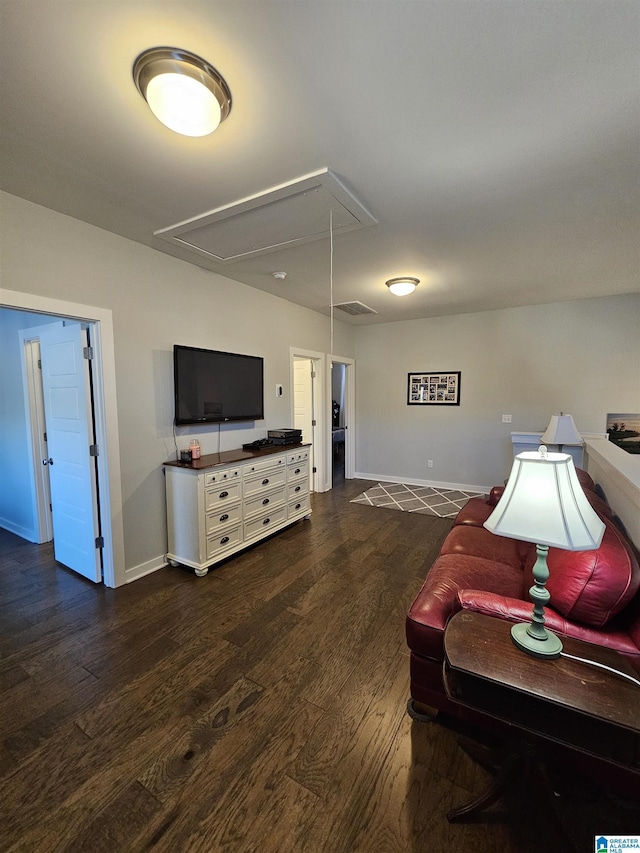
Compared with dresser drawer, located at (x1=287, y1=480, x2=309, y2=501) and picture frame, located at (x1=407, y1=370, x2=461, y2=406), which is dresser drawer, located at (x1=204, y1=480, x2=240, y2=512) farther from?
picture frame, located at (x1=407, y1=370, x2=461, y2=406)

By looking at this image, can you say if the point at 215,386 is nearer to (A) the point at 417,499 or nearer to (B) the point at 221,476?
(B) the point at 221,476

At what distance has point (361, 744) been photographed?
1472 mm

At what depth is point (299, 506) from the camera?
4.05 meters

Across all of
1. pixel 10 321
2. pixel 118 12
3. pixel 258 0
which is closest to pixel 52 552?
pixel 10 321

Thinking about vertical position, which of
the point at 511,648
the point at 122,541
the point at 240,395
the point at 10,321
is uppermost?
the point at 10,321

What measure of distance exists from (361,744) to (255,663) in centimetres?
70

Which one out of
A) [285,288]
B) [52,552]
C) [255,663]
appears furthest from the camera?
[285,288]

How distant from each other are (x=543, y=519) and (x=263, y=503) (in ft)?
8.96

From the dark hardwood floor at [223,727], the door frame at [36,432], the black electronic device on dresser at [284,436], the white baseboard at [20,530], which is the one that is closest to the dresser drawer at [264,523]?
the dark hardwood floor at [223,727]

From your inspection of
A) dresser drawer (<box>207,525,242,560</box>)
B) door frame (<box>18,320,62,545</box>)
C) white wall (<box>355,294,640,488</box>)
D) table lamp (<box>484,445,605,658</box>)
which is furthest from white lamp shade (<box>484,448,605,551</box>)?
white wall (<box>355,294,640,488</box>)

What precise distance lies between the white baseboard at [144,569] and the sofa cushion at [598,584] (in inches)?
114

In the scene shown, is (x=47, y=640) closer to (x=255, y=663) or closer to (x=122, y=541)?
(x=122, y=541)

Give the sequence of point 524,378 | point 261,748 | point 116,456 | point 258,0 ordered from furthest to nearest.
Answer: point 524,378
point 116,456
point 261,748
point 258,0

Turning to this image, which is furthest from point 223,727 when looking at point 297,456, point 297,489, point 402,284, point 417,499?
point 417,499
